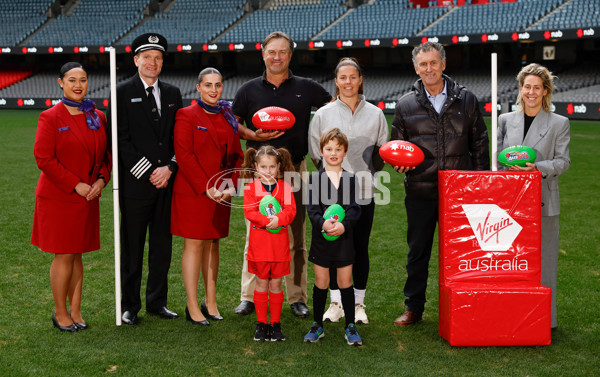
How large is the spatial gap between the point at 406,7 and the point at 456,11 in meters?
2.73

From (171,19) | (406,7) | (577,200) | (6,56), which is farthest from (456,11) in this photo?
(6,56)

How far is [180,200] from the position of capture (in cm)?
436

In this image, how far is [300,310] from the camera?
15.4 feet

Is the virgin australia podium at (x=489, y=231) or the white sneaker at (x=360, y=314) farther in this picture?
the white sneaker at (x=360, y=314)

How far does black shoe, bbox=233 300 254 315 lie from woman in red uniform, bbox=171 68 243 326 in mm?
308

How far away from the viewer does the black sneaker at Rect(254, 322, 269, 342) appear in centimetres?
412

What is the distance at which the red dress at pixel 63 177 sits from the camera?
4.05 metres

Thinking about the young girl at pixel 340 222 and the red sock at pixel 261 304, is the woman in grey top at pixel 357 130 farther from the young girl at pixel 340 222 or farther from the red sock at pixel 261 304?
the red sock at pixel 261 304

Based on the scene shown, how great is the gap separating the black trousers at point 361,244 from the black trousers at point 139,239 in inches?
47.6

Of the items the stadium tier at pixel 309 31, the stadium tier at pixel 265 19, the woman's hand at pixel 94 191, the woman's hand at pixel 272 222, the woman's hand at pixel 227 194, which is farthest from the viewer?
the stadium tier at pixel 265 19

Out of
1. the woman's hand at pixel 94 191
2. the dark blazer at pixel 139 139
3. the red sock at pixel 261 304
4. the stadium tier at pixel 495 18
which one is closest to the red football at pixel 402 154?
the red sock at pixel 261 304

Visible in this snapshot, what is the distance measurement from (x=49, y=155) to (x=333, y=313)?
2.18 metres

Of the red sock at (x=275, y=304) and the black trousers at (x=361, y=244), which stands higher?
the black trousers at (x=361, y=244)

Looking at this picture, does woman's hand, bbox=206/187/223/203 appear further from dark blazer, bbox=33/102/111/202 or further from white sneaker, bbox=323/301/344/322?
white sneaker, bbox=323/301/344/322
